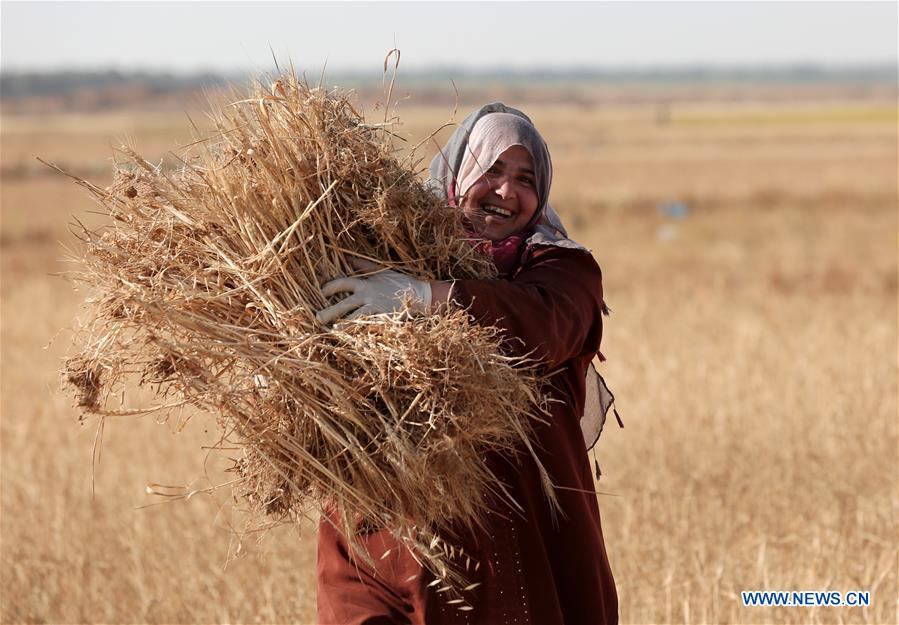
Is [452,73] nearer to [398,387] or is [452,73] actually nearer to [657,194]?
[398,387]

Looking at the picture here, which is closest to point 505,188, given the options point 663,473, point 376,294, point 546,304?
point 546,304

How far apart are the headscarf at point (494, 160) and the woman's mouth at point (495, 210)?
6 cm

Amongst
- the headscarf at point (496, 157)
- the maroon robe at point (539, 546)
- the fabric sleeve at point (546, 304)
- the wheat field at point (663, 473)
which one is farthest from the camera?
the wheat field at point (663, 473)

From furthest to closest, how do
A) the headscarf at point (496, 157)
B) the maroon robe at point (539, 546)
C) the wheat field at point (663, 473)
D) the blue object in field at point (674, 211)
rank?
1. the blue object in field at point (674, 211)
2. the wheat field at point (663, 473)
3. the headscarf at point (496, 157)
4. the maroon robe at point (539, 546)

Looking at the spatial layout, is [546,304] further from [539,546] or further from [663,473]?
[663,473]

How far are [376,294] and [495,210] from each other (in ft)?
1.93

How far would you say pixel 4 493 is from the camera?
20.0ft

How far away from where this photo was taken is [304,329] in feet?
9.02

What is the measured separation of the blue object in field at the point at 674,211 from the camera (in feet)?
73.4

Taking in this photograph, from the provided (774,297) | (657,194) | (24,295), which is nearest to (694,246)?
(774,297)

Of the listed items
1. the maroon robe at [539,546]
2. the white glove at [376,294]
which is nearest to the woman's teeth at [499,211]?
the maroon robe at [539,546]

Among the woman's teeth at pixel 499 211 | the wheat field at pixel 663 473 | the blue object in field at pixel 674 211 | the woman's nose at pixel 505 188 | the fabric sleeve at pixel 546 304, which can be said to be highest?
the woman's nose at pixel 505 188

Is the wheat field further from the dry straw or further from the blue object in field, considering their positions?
the blue object in field

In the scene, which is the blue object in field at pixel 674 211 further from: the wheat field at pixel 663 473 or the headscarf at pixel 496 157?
the headscarf at pixel 496 157
